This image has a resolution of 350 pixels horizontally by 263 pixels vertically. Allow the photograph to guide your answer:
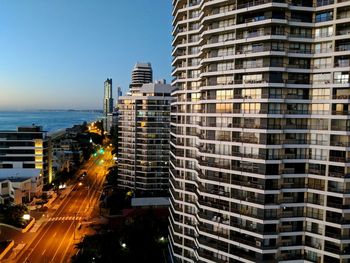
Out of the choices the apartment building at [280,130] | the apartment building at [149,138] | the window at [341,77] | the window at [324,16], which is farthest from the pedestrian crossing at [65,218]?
the window at [324,16]

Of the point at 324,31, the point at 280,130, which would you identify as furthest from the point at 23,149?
the point at 324,31

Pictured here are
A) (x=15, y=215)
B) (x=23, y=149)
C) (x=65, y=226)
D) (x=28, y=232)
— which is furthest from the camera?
(x=23, y=149)

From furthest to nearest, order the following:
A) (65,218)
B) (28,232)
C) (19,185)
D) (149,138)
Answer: (149,138), (19,185), (65,218), (28,232)

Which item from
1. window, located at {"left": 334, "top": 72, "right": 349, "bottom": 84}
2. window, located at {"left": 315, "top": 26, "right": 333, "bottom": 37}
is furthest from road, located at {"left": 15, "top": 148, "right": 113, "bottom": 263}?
window, located at {"left": 315, "top": 26, "right": 333, "bottom": 37}

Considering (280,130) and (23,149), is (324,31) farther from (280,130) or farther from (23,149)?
(23,149)

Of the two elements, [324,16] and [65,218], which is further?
[65,218]

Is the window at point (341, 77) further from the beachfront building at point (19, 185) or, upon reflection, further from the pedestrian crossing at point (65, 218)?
the beachfront building at point (19, 185)
